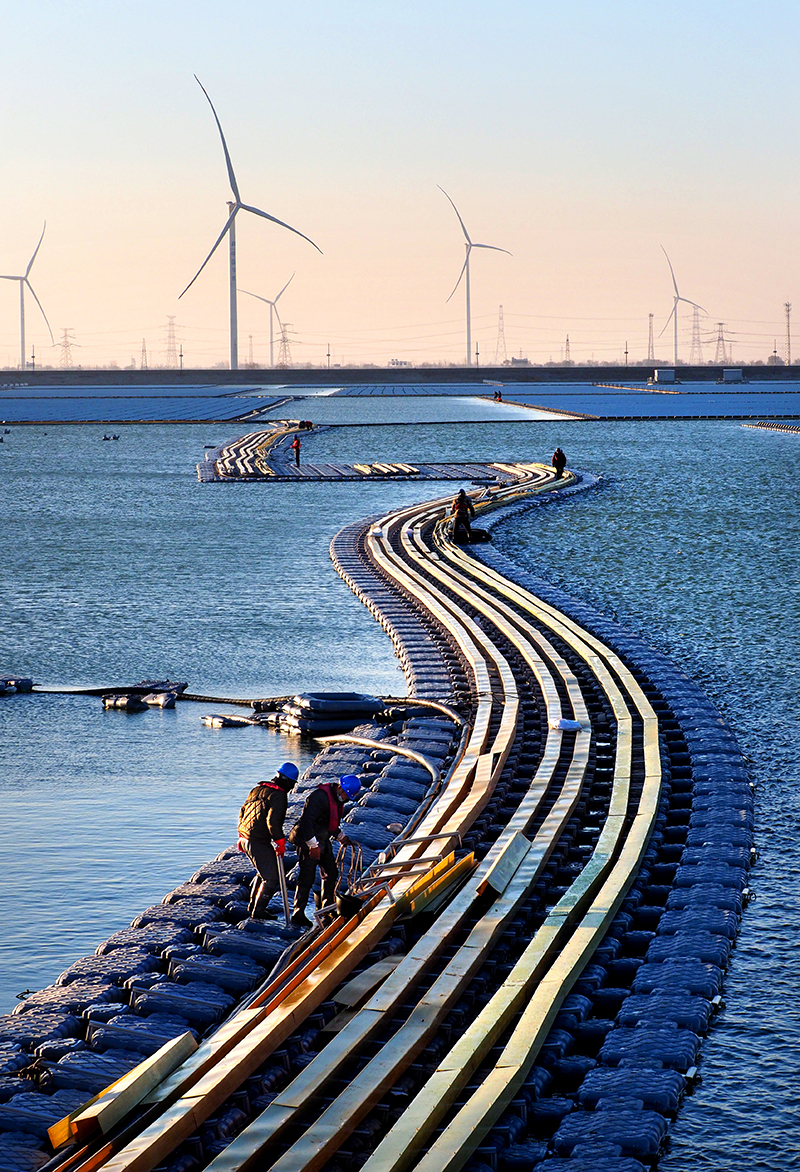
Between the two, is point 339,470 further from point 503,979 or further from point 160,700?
point 503,979

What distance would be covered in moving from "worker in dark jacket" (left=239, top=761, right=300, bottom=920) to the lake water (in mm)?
2021

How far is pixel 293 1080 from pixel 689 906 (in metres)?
7.16

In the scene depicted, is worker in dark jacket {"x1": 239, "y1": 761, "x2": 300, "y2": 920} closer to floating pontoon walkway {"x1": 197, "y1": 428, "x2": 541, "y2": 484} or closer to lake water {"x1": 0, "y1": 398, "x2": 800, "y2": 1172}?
lake water {"x1": 0, "y1": 398, "x2": 800, "y2": 1172}

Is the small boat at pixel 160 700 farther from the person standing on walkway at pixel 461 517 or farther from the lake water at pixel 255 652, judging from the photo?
the person standing on walkway at pixel 461 517

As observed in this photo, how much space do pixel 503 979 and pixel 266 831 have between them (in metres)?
3.82

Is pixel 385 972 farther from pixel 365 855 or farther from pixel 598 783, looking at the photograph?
pixel 598 783

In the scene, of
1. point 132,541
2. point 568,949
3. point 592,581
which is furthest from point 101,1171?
point 132,541

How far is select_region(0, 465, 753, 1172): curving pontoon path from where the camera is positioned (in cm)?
1305

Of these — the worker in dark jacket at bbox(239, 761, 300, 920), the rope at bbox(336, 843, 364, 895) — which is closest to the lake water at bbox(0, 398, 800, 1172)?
the worker in dark jacket at bbox(239, 761, 300, 920)

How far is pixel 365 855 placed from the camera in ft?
69.4

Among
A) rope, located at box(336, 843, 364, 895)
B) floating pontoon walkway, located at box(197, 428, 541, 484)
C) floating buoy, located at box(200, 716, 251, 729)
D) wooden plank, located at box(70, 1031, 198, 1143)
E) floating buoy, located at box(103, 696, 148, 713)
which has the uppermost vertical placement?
floating pontoon walkway, located at box(197, 428, 541, 484)

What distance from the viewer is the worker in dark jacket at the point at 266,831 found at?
60.2ft

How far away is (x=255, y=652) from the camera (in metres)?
36.4

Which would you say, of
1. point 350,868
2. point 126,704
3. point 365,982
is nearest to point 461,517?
point 126,704
